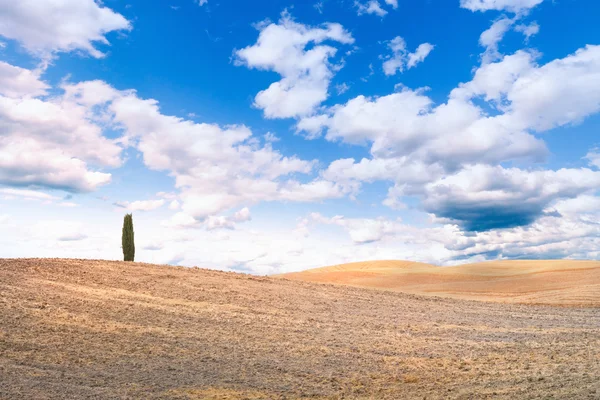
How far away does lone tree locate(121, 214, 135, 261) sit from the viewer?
952 inches

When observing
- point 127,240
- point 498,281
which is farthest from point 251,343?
point 498,281

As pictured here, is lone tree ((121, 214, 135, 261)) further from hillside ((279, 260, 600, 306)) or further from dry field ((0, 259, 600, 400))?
hillside ((279, 260, 600, 306))

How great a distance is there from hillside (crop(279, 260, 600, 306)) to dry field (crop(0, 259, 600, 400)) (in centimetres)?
791

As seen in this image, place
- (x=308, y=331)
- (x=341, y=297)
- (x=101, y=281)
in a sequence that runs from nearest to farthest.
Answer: (x=308, y=331)
(x=101, y=281)
(x=341, y=297)

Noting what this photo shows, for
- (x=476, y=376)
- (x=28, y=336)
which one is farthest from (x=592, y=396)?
(x=28, y=336)

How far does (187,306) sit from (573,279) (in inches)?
1197

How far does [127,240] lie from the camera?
24250mm

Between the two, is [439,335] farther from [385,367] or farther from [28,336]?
[28,336]

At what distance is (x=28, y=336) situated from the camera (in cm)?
1134

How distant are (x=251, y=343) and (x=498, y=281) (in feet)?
96.9

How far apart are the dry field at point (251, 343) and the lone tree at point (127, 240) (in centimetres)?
253

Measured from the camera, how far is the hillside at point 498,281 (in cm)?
2812

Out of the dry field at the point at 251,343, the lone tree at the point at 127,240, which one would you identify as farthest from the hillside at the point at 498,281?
the lone tree at the point at 127,240

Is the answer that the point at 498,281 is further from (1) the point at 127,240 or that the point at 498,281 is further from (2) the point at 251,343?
(2) the point at 251,343
